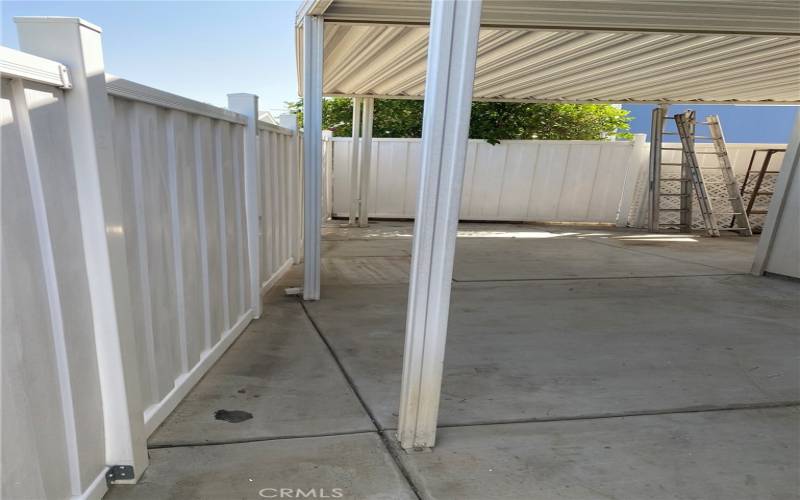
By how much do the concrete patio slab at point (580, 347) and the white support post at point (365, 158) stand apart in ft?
16.3

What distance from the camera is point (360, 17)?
4152 mm

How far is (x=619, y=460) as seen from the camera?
2.13m

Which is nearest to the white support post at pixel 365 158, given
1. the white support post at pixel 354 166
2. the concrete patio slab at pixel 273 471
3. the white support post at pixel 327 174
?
the white support post at pixel 354 166

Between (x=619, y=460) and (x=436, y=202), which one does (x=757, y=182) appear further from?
(x=436, y=202)

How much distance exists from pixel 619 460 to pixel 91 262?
2153 mm

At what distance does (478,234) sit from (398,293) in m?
4.88

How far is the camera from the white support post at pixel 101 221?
1514mm

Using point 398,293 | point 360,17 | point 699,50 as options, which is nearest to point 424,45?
point 360,17

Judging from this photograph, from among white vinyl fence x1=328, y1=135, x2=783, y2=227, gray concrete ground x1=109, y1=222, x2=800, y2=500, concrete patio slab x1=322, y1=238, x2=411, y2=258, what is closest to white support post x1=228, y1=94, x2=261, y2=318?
gray concrete ground x1=109, y1=222, x2=800, y2=500

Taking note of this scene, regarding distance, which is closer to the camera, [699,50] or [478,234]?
[699,50]

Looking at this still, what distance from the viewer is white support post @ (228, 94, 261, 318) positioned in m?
3.61

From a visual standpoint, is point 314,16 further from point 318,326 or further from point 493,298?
point 493,298

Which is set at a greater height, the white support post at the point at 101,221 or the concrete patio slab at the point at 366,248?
the white support post at the point at 101,221

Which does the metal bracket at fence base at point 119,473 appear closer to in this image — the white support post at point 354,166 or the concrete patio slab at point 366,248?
the concrete patio slab at point 366,248
